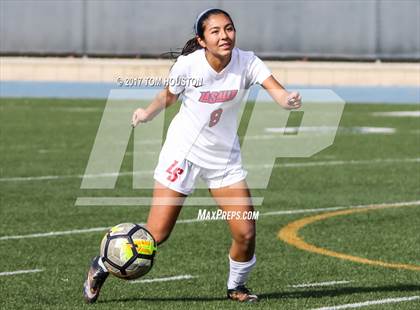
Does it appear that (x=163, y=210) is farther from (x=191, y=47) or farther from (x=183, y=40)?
(x=183, y=40)

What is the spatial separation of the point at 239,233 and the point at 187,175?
540 millimetres

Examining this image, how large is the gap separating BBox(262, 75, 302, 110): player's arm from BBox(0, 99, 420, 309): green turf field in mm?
1392

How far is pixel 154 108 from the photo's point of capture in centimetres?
879

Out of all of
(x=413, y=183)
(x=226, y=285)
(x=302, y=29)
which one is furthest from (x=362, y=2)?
(x=226, y=285)

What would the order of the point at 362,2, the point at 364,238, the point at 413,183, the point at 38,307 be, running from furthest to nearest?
the point at 362,2 < the point at 413,183 < the point at 364,238 < the point at 38,307

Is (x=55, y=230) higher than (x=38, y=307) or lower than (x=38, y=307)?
lower

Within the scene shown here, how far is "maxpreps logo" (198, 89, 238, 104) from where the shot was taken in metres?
8.79

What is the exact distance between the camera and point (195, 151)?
8.86 meters

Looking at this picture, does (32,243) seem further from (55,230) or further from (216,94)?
(216,94)

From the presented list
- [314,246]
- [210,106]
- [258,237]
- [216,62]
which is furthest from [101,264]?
[258,237]

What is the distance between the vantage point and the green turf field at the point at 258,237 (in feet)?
29.9

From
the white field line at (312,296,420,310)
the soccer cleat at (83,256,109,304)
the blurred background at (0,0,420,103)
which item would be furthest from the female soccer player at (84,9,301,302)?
the blurred background at (0,0,420,103)

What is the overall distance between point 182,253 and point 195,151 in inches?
90.0

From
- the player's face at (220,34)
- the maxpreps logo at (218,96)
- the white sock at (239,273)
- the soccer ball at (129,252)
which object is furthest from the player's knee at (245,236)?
the player's face at (220,34)
